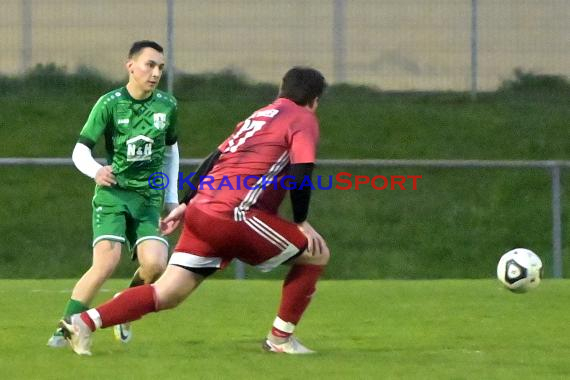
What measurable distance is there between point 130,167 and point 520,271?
9.58 feet

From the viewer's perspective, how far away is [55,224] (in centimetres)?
1453

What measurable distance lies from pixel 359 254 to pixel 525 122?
4.86m

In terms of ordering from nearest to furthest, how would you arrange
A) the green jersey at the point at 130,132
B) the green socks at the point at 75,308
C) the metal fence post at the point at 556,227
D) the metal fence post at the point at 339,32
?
the green socks at the point at 75,308 < the green jersey at the point at 130,132 < the metal fence post at the point at 556,227 < the metal fence post at the point at 339,32

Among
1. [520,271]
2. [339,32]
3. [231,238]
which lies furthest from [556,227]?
[231,238]

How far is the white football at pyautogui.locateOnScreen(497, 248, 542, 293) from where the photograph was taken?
9.26 meters

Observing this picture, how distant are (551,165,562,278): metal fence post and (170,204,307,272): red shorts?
6.99 m

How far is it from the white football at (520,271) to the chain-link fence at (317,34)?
821cm

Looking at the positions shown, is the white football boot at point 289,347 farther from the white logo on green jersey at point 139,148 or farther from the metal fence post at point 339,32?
the metal fence post at point 339,32

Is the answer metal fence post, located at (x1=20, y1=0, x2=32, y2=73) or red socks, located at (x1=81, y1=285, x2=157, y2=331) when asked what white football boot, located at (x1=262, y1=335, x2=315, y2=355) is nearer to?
red socks, located at (x1=81, y1=285, x2=157, y2=331)

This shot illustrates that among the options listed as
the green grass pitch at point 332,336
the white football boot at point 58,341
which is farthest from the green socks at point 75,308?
the green grass pitch at point 332,336

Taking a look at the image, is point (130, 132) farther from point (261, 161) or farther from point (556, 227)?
point (556, 227)

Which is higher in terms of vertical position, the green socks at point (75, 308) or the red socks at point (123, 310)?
the red socks at point (123, 310)

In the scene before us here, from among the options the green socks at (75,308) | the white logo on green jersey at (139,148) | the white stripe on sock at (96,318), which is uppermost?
the white logo on green jersey at (139,148)

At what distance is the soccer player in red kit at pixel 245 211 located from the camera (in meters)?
6.98
